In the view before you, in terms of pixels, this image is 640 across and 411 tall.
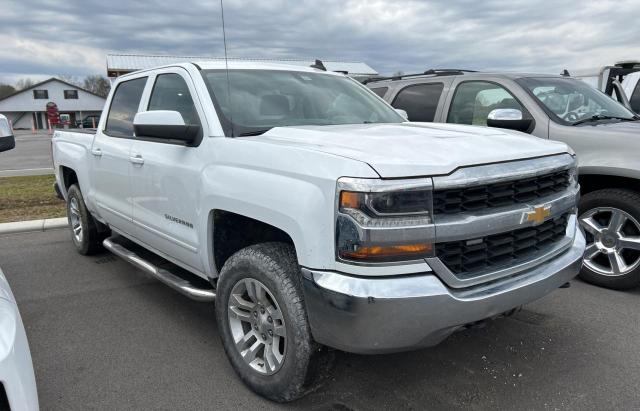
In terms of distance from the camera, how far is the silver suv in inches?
171

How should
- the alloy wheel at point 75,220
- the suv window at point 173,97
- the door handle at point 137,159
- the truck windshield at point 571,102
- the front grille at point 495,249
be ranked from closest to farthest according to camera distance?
the front grille at point 495,249, the suv window at point 173,97, the door handle at point 137,159, the truck windshield at point 571,102, the alloy wheel at point 75,220

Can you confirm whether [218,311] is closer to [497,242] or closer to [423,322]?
[423,322]

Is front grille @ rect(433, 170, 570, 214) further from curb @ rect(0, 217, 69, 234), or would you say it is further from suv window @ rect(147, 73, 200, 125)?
curb @ rect(0, 217, 69, 234)

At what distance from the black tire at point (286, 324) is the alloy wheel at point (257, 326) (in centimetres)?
4

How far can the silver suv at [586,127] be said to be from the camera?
435 centimetres

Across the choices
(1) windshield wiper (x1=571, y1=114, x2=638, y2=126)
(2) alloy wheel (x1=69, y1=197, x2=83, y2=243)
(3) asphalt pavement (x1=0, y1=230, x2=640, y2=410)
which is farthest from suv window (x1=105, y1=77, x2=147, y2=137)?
(1) windshield wiper (x1=571, y1=114, x2=638, y2=126)

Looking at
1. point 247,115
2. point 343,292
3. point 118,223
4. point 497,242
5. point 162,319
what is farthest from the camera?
point 118,223

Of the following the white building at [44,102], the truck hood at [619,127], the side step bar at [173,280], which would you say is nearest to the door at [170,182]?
the side step bar at [173,280]

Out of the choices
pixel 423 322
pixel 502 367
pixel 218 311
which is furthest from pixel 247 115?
pixel 502 367

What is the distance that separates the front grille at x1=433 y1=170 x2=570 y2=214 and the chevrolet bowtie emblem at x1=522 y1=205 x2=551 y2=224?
0.23ft

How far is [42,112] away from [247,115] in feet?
264

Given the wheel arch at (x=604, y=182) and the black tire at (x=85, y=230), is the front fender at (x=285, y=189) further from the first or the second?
the wheel arch at (x=604, y=182)

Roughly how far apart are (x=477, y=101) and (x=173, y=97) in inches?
127

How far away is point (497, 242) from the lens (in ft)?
8.50
